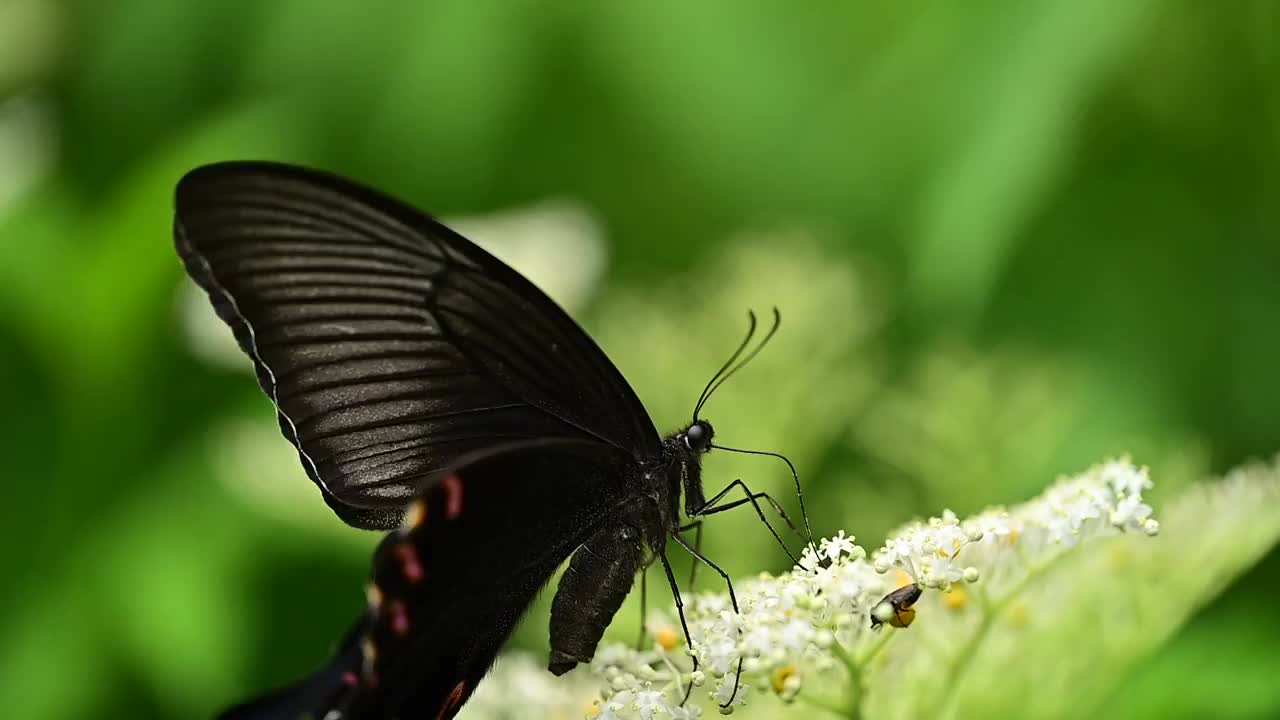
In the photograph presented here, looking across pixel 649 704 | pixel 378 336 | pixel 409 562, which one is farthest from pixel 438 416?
pixel 649 704

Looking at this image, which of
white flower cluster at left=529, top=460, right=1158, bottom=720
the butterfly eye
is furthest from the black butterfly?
white flower cluster at left=529, top=460, right=1158, bottom=720

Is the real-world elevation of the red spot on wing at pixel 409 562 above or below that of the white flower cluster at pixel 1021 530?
below

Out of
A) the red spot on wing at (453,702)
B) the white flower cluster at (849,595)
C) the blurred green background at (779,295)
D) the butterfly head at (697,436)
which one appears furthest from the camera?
the blurred green background at (779,295)

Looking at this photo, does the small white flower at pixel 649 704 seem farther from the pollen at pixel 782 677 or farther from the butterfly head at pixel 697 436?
the butterfly head at pixel 697 436

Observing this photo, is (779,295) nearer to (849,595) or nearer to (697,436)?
(697,436)

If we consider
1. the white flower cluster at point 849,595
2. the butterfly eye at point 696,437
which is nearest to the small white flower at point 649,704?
the white flower cluster at point 849,595

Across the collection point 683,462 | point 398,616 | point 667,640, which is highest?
point 683,462
